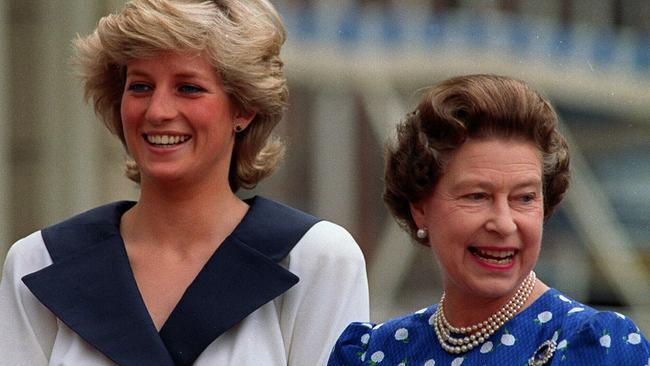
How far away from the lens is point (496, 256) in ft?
10.7

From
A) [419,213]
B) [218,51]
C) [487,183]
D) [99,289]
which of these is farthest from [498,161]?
[99,289]

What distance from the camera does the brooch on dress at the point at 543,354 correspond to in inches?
125

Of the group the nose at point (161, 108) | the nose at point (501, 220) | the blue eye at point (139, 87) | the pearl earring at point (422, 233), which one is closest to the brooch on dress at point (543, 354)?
the nose at point (501, 220)

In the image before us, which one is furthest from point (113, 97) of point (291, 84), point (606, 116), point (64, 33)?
point (606, 116)

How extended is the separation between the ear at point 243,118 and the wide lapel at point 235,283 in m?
0.23

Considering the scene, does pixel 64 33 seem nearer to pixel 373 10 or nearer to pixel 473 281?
pixel 373 10

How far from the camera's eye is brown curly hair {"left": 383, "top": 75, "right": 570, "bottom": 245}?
3.29m

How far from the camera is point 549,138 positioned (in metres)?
3.32

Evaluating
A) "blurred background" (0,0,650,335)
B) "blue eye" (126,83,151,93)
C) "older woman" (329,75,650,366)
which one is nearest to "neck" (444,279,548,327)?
"older woman" (329,75,650,366)

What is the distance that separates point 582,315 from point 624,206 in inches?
276

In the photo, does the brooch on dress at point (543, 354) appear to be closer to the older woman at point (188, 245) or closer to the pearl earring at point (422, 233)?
the pearl earring at point (422, 233)

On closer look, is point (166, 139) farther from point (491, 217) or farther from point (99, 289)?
point (491, 217)

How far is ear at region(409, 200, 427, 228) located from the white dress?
0.51 metres

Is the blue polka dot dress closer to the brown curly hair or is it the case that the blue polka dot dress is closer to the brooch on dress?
the brooch on dress
